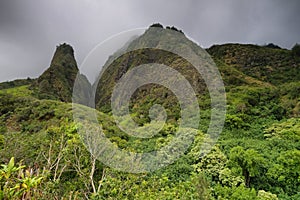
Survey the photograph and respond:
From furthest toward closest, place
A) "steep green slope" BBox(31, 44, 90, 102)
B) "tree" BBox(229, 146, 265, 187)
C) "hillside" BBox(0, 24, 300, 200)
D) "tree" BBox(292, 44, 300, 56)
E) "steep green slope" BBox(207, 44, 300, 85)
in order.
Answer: "steep green slope" BBox(31, 44, 90, 102), "tree" BBox(292, 44, 300, 56), "steep green slope" BBox(207, 44, 300, 85), "tree" BBox(229, 146, 265, 187), "hillside" BBox(0, 24, 300, 200)

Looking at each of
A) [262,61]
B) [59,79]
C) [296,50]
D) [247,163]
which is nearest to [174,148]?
[247,163]

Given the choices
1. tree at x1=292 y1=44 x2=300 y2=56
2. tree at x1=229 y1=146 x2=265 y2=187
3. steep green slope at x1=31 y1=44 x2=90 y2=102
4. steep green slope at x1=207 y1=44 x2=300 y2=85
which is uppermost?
tree at x1=292 y1=44 x2=300 y2=56

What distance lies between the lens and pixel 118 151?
14.2 meters

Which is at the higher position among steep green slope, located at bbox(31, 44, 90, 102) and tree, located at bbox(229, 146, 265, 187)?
steep green slope, located at bbox(31, 44, 90, 102)

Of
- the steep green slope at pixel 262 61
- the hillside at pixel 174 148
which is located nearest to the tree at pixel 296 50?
the steep green slope at pixel 262 61

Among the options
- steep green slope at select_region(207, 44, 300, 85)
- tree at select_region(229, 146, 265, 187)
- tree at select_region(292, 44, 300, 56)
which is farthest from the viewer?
tree at select_region(292, 44, 300, 56)

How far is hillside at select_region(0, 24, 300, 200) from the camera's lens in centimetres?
995

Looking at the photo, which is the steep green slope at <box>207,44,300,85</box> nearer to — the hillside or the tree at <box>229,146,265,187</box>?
the hillside

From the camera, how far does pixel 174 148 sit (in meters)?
15.9

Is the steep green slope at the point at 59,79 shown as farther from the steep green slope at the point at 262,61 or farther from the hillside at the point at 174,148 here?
the steep green slope at the point at 262,61

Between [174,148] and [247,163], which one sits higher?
[174,148]

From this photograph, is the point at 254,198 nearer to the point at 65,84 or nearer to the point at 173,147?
the point at 173,147

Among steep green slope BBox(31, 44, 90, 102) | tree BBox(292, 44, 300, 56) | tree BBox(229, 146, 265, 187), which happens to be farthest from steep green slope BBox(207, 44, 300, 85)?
tree BBox(229, 146, 265, 187)

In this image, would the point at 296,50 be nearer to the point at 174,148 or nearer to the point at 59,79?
the point at 174,148
